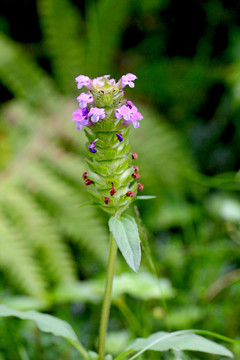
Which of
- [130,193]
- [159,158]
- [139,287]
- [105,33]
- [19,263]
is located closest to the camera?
[130,193]

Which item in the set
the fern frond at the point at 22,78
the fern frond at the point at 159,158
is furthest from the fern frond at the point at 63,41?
the fern frond at the point at 159,158

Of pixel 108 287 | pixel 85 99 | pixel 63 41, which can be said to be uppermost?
pixel 63 41

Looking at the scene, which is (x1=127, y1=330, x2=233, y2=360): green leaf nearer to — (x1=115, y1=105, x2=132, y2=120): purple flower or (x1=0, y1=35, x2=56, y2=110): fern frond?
(x1=115, y1=105, x2=132, y2=120): purple flower

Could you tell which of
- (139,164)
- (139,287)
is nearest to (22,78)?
(139,164)

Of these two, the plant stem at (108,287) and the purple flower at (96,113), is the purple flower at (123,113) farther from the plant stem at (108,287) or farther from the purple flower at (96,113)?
the plant stem at (108,287)

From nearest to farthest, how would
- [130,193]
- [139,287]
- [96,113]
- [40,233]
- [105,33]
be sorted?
[96,113], [130,193], [139,287], [40,233], [105,33]

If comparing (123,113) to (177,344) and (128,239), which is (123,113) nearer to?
(128,239)

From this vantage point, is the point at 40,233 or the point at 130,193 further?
the point at 40,233

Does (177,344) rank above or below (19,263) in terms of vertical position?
below
